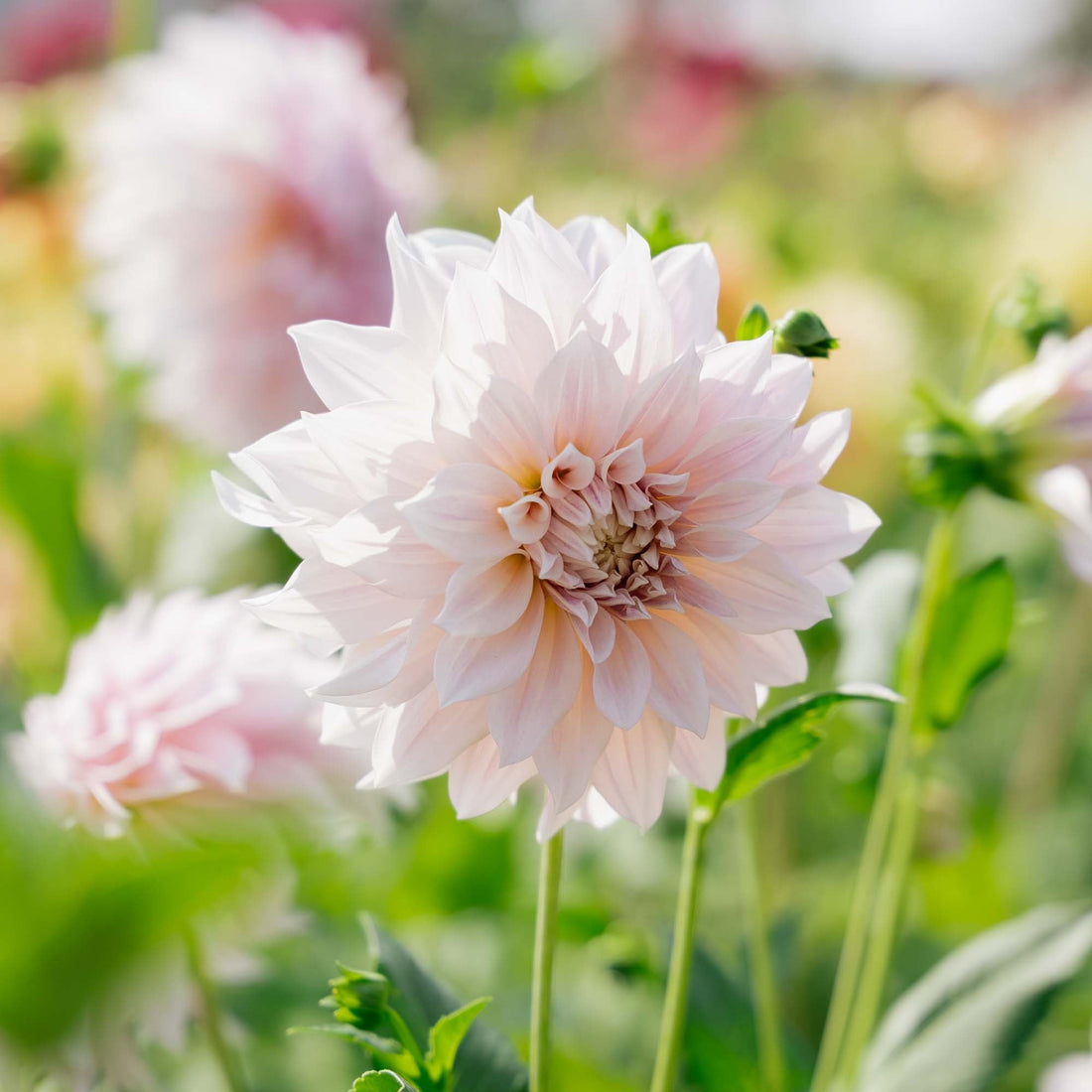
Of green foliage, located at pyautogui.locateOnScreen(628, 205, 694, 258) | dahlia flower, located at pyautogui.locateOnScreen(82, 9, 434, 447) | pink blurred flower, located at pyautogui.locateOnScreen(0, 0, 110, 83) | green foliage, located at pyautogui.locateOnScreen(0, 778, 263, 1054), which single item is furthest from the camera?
pink blurred flower, located at pyautogui.locateOnScreen(0, 0, 110, 83)

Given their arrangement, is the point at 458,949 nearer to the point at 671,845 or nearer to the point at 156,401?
the point at 671,845

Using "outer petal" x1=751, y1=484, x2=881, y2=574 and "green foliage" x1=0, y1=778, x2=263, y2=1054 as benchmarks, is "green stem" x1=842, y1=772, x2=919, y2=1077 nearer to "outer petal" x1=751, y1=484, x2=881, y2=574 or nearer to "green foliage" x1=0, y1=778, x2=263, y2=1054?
"outer petal" x1=751, y1=484, x2=881, y2=574

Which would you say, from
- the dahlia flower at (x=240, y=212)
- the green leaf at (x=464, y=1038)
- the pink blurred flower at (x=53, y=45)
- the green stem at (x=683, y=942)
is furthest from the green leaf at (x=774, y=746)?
the pink blurred flower at (x=53, y=45)

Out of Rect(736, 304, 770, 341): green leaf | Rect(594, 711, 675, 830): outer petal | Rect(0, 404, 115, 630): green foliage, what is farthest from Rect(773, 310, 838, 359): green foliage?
Rect(0, 404, 115, 630): green foliage

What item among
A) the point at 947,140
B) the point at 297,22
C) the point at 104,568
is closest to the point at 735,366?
the point at 104,568

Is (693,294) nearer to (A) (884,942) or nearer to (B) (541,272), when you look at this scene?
(B) (541,272)

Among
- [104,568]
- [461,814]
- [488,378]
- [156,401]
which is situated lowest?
[104,568]

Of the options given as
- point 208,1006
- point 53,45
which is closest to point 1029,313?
point 208,1006
